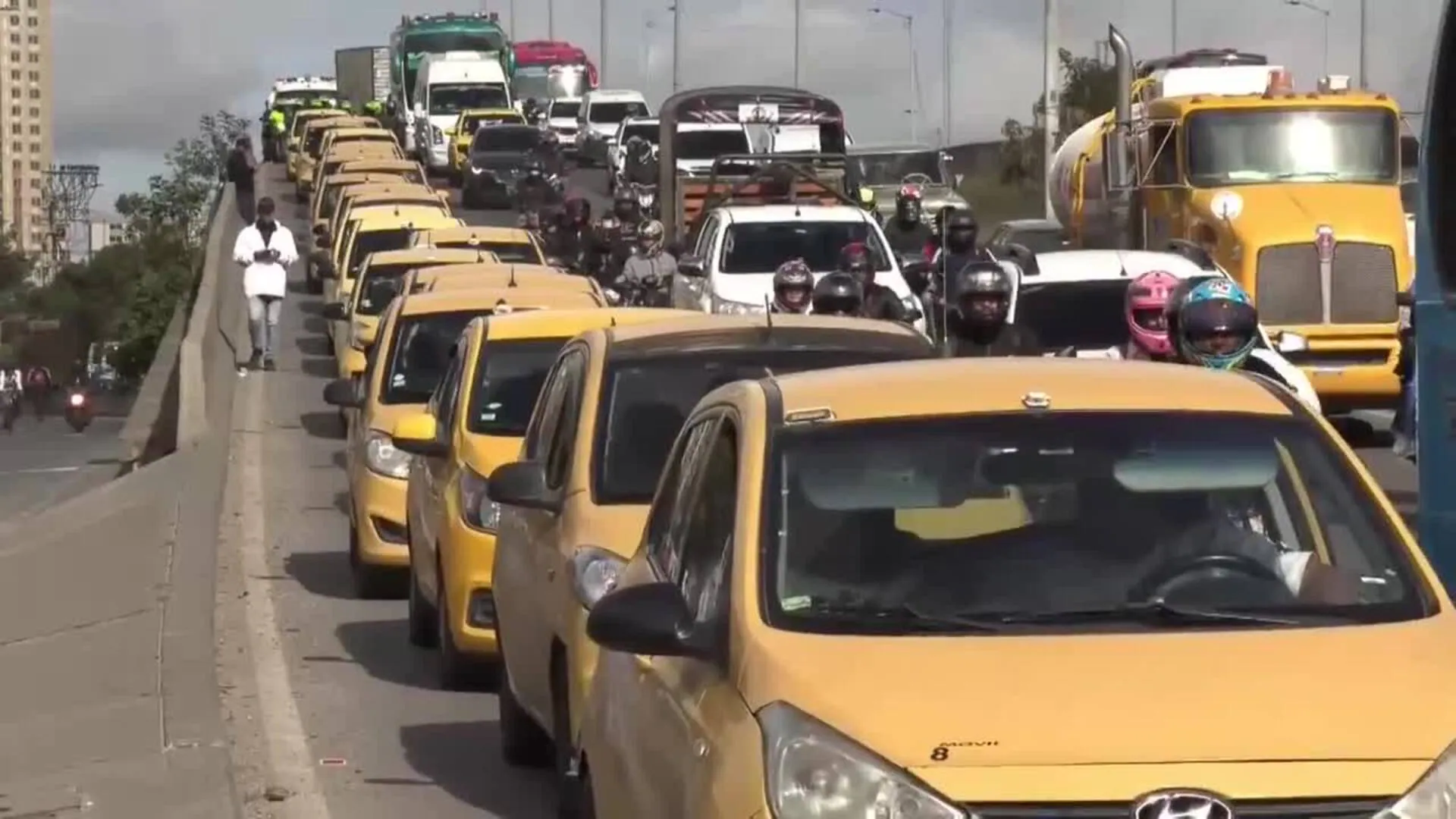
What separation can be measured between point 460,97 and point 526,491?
57522mm

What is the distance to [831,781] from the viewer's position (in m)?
5.26

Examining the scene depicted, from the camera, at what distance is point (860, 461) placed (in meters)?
6.35

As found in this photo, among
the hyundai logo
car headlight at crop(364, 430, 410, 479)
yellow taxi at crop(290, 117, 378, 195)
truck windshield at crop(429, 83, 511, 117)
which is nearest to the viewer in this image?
the hyundai logo

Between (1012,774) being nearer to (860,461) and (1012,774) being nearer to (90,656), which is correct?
(860,461)

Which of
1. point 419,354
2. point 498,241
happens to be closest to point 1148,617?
point 419,354

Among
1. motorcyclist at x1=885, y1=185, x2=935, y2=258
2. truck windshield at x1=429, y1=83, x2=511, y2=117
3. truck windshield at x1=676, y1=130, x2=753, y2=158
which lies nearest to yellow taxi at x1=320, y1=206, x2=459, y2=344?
motorcyclist at x1=885, y1=185, x2=935, y2=258


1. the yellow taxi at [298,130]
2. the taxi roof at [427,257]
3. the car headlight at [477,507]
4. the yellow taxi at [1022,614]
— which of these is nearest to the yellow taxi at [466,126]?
the yellow taxi at [298,130]

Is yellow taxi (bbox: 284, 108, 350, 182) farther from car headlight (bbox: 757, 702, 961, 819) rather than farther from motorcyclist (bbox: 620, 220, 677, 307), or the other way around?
car headlight (bbox: 757, 702, 961, 819)

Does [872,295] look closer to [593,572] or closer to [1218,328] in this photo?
[1218,328]

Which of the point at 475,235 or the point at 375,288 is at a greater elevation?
the point at 475,235

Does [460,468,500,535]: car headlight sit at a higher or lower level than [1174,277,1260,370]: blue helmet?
lower

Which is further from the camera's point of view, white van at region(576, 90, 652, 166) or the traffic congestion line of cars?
white van at region(576, 90, 652, 166)

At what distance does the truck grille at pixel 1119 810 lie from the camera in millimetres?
5109

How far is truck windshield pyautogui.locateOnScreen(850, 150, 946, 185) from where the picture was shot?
1914 inches
